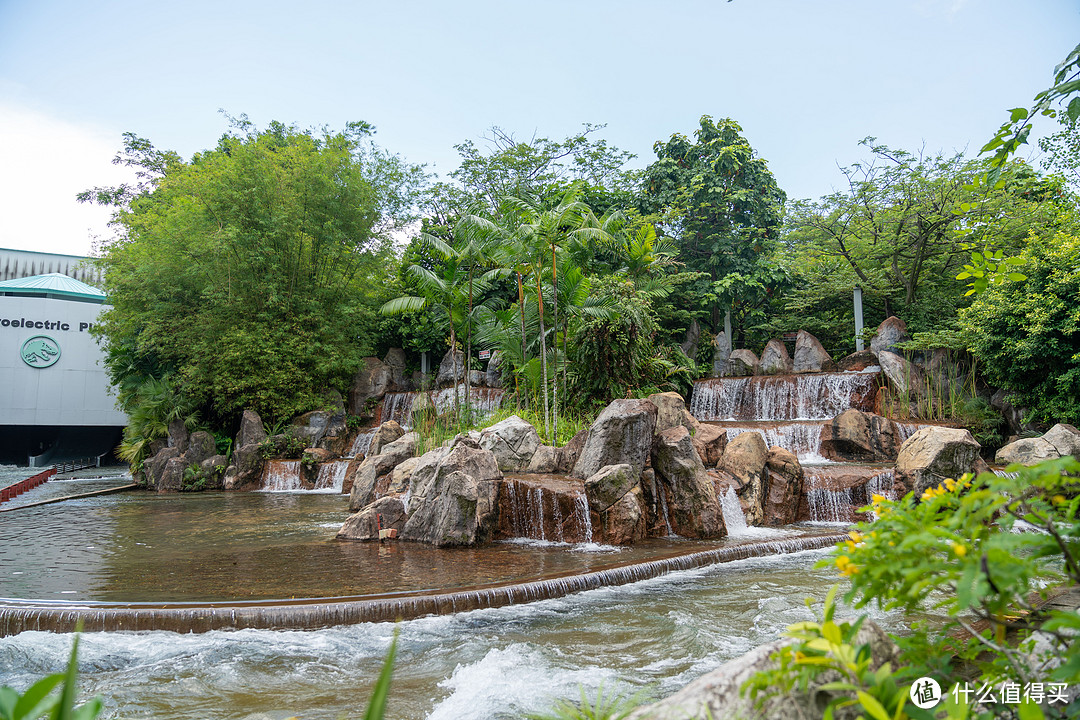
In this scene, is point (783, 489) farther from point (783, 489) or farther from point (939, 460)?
point (939, 460)

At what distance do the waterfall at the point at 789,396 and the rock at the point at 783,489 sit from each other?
18.1 feet

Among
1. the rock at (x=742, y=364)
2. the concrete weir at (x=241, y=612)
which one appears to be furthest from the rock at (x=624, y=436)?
the rock at (x=742, y=364)

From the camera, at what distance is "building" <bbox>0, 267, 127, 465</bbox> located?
72.4 feet

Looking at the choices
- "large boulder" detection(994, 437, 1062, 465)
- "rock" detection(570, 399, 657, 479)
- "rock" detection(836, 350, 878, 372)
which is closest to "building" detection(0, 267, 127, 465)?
"rock" detection(570, 399, 657, 479)

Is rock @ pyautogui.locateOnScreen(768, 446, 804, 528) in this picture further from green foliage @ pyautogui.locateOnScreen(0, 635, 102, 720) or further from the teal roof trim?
the teal roof trim

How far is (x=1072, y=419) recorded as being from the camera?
1188cm

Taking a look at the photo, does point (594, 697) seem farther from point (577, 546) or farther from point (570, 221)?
point (570, 221)

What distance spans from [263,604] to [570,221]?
8.86 metres

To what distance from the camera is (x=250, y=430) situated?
56.1 feet

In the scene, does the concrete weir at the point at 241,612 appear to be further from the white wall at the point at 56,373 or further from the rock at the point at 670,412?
the white wall at the point at 56,373

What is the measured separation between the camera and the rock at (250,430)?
1702 cm

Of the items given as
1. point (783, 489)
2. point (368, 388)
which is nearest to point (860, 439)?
point (783, 489)

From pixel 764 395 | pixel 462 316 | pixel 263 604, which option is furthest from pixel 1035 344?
pixel 263 604

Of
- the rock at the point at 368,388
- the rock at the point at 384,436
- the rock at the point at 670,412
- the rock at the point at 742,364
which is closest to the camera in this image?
the rock at the point at 670,412
